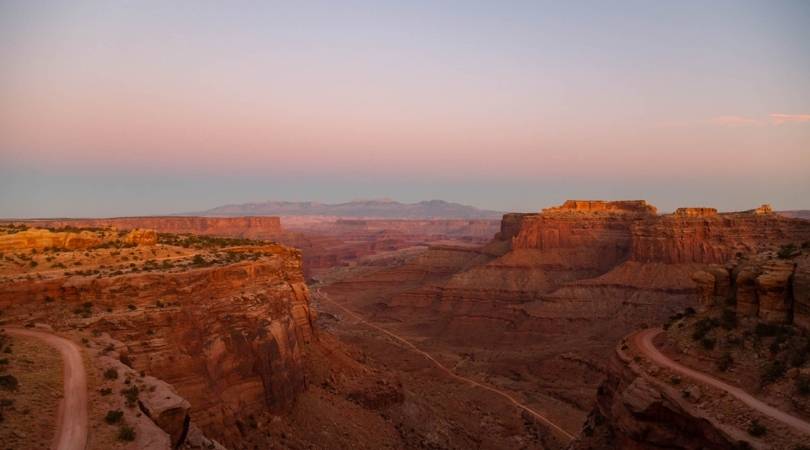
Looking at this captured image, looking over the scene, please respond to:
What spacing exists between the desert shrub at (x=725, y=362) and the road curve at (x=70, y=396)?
1856 cm

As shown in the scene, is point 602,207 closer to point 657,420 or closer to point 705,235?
point 705,235

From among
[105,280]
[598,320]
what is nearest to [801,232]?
[598,320]

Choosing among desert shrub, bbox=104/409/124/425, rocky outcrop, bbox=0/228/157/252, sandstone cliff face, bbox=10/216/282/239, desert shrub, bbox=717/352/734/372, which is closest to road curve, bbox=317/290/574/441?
desert shrub, bbox=717/352/734/372

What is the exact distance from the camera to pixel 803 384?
16.7 meters

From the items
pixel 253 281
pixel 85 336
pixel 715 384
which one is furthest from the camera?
pixel 253 281

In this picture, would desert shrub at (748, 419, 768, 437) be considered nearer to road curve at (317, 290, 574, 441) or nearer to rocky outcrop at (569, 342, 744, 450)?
rocky outcrop at (569, 342, 744, 450)

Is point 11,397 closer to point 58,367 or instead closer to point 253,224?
point 58,367

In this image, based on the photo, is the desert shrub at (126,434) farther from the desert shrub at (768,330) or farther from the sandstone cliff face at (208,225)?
the sandstone cliff face at (208,225)

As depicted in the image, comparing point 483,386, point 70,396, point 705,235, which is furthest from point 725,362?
point 705,235

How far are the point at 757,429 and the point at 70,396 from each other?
18.3 meters

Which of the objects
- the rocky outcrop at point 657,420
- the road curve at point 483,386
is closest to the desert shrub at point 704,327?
the rocky outcrop at point 657,420

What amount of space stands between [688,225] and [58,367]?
2403 inches

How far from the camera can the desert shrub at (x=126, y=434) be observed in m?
15.0

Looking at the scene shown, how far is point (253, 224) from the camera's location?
158 metres
